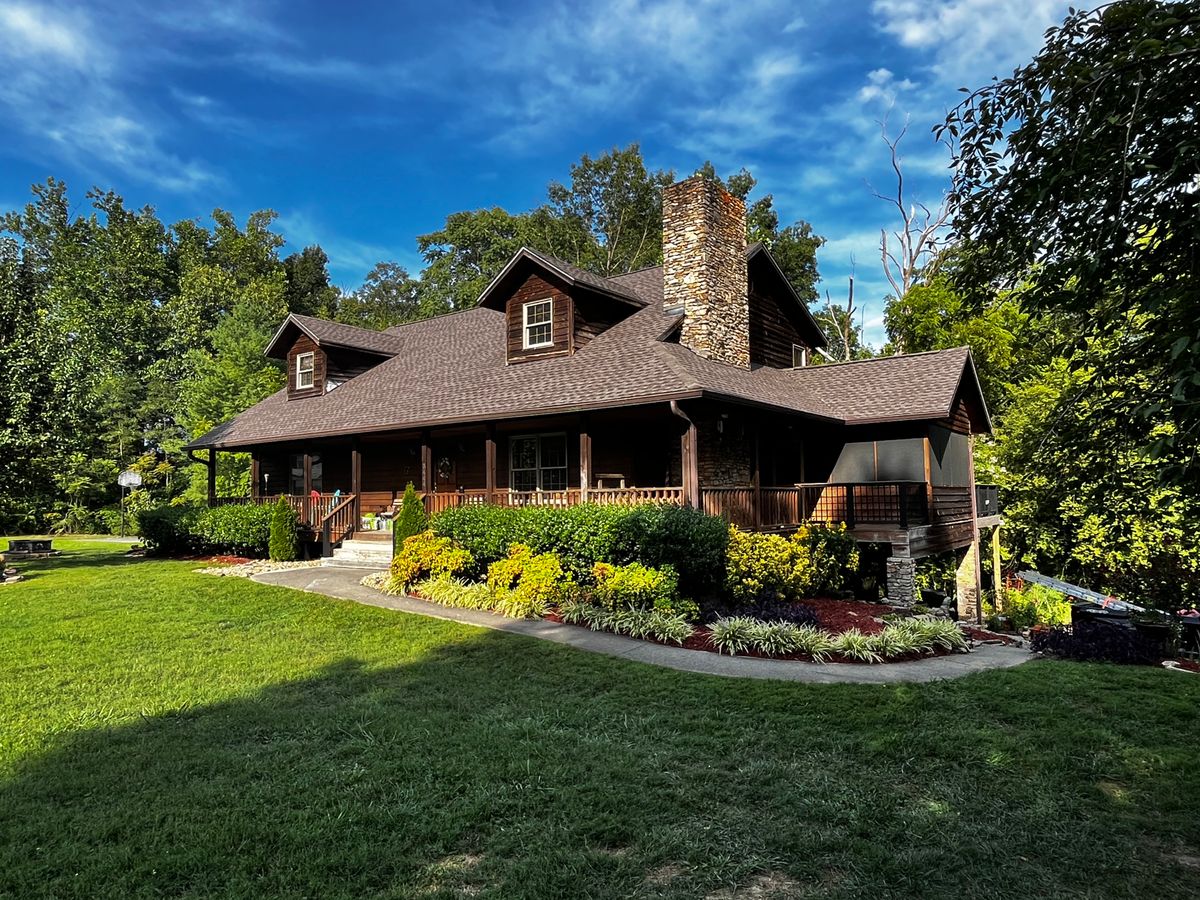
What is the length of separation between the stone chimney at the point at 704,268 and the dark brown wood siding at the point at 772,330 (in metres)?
1.78

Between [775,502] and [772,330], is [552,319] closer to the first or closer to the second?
[772,330]

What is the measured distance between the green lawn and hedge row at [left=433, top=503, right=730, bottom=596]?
3086 millimetres

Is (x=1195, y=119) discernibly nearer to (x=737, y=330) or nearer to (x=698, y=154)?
(x=737, y=330)

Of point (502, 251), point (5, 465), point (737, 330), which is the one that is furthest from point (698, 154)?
point (5, 465)

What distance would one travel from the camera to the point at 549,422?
50.7 ft

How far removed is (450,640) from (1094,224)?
7602mm

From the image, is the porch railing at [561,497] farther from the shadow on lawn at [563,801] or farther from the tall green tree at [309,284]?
the tall green tree at [309,284]

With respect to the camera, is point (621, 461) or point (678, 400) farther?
point (621, 461)

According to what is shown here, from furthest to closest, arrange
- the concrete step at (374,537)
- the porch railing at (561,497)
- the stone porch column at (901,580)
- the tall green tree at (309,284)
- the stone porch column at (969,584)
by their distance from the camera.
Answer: the tall green tree at (309,284) → the stone porch column at (969,584) → the concrete step at (374,537) → the stone porch column at (901,580) → the porch railing at (561,497)

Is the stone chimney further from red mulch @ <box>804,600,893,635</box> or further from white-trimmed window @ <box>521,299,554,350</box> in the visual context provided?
red mulch @ <box>804,600,893,635</box>

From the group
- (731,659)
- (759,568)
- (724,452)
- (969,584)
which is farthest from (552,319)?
(969,584)

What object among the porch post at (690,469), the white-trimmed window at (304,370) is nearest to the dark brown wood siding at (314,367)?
the white-trimmed window at (304,370)

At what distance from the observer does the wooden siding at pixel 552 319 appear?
51.2 feet

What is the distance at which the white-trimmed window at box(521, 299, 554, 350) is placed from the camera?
631 inches
